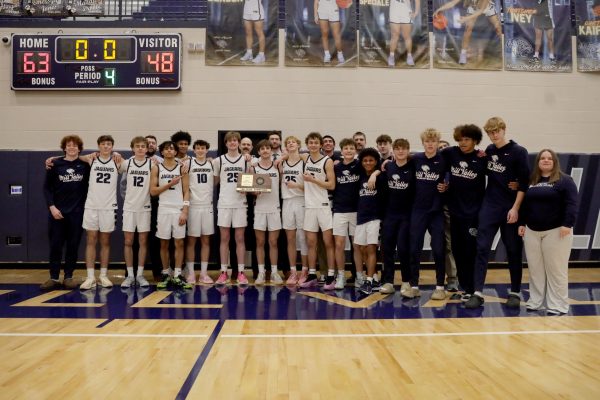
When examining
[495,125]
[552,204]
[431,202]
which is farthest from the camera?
[431,202]

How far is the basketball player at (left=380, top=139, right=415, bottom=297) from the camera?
5.21 meters

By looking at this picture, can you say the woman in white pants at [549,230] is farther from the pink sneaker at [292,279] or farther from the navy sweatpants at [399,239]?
the pink sneaker at [292,279]

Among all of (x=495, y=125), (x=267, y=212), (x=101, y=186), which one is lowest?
(x=267, y=212)

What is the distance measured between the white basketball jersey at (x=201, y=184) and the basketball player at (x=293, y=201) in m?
0.95

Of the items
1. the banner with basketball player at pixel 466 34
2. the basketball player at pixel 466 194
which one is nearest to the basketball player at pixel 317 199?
the basketball player at pixel 466 194

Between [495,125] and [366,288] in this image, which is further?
[366,288]

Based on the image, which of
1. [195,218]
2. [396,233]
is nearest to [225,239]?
Result: [195,218]

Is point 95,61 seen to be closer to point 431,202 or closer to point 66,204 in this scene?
point 66,204

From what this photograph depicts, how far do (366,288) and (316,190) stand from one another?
136 cm

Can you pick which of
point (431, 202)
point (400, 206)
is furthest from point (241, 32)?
point (431, 202)

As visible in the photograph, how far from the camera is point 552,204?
14.8 ft

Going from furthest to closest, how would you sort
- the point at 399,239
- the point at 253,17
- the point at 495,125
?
the point at 253,17
the point at 399,239
the point at 495,125

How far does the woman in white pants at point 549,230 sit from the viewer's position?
4.49 meters

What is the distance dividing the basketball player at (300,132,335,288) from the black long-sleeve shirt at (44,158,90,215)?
2.88 m
